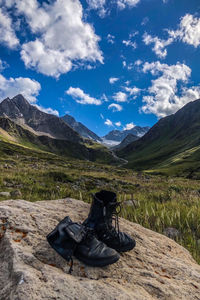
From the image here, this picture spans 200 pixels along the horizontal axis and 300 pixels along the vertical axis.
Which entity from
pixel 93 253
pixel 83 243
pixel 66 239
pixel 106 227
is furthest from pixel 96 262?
pixel 106 227

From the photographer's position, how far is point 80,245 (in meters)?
2.38

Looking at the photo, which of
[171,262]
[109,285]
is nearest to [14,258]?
[109,285]

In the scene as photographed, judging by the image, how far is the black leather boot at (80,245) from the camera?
7.32 ft

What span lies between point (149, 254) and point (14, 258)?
7.65 feet

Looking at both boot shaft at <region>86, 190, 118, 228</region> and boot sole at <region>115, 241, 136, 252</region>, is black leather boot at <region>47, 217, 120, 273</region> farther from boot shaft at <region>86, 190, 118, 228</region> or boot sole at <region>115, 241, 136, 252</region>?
boot sole at <region>115, 241, 136, 252</region>

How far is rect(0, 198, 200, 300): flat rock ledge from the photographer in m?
1.73

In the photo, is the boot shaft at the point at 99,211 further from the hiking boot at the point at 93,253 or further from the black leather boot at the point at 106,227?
the hiking boot at the point at 93,253

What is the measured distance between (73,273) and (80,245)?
0.33 meters

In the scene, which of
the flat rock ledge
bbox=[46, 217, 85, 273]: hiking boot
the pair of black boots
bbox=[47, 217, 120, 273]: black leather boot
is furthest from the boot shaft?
the flat rock ledge

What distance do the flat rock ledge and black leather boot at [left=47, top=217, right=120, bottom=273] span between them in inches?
4.7

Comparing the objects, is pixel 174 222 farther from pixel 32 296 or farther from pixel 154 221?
pixel 32 296

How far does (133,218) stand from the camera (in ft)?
19.5

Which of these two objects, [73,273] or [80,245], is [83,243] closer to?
[80,245]

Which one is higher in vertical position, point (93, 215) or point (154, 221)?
point (93, 215)
